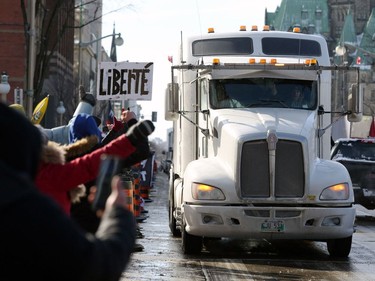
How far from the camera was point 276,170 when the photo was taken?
13.5 m

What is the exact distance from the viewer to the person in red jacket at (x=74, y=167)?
4449mm

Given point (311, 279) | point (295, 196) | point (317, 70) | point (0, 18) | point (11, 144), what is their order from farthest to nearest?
point (0, 18) → point (317, 70) → point (295, 196) → point (311, 279) → point (11, 144)

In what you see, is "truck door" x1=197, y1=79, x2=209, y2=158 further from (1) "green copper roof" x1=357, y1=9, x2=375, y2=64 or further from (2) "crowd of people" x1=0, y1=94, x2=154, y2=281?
(1) "green copper roof" x1=357, y1=9, x2=375, y2=64

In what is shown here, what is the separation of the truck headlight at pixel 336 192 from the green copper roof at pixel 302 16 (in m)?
149

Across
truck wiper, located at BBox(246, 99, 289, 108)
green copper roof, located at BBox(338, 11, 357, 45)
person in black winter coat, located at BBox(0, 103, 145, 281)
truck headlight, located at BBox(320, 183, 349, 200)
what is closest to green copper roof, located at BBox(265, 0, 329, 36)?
green copper roof, located at BBox(338, 11, 357, 45)

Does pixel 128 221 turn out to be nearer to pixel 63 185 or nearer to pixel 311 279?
Result: pixel 63 185

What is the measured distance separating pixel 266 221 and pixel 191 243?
1.23m

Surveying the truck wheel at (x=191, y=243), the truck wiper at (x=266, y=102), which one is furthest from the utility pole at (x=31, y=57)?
the truck wheel at (x=191, y=243)

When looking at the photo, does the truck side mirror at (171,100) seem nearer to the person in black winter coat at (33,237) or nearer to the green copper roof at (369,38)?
the person in black winter coat at (33,237)

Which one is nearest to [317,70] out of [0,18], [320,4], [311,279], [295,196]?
[295,196]

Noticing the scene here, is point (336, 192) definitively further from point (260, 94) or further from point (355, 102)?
point (260, 94)

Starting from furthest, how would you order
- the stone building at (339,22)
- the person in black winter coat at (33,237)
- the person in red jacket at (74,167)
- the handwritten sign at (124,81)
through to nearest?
the stone building at (339,22)
the handwritten sign at (124,81)
the person in red jacket at (74,167)
the person in black winter coat at (33,237)

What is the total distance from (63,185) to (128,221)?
5.90 feet

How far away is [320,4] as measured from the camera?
596ft
